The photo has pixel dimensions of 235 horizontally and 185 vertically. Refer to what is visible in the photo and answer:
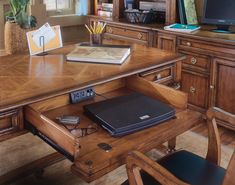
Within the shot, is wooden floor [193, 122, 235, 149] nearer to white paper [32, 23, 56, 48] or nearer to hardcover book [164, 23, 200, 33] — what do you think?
hardcover book [164, 23, 200, 33]

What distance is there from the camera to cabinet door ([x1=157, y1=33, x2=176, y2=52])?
3.07 metres

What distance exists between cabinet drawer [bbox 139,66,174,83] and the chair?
529 millimetres

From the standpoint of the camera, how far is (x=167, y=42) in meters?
3.13

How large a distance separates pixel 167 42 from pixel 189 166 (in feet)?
5.82

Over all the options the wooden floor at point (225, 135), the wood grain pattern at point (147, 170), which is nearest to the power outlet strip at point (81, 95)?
the wood grain pattern at point (147, 170)

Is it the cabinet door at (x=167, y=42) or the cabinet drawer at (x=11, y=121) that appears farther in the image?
the cabinet door at (x=167, y=42)

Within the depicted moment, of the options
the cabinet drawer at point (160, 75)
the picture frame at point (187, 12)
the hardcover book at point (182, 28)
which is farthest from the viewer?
the picture frame at point (187, 12)

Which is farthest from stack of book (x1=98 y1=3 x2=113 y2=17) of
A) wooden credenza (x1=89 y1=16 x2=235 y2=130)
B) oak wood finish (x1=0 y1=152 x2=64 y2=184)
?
oak wood finish (x1=0 y1=152 x2=64 y2=184)

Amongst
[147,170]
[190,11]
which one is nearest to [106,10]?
[190,11]

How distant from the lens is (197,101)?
3.05 m

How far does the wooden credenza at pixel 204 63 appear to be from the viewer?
2725 mm

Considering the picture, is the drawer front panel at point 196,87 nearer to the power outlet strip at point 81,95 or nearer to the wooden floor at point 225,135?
the wooden floor at point 225,135

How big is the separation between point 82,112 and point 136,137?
35 cm

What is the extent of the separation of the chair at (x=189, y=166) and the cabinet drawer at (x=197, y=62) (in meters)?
1.38
